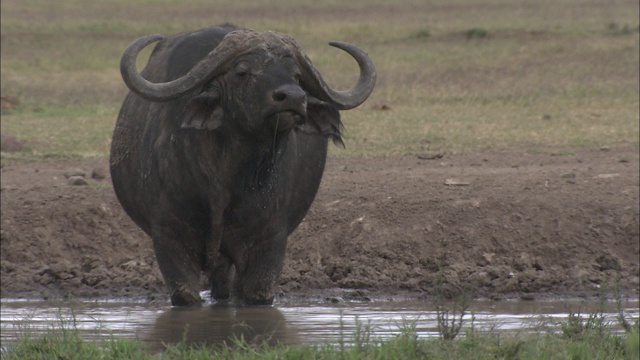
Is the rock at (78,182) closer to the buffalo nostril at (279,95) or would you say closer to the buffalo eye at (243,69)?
the buffalo eye at (243,69)

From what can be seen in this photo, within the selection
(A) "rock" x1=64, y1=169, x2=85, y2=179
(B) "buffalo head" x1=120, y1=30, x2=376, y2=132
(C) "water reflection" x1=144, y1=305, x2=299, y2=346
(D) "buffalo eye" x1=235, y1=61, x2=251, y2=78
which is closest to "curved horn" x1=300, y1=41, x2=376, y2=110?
(B) "buffalo head" x1=120, y1=30, x2=376, y2=132

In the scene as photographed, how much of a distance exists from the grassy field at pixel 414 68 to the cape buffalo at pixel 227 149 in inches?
239

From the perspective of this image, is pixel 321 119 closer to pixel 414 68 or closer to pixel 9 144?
pixel 9 144

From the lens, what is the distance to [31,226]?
1020cm

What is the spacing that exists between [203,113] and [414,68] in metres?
16.1

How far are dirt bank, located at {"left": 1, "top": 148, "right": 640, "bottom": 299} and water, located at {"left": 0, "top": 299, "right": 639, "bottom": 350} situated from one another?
1.22ft

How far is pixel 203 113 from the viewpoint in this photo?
6.58m

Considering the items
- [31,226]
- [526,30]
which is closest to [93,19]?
[526,30]

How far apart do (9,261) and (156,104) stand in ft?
10.2

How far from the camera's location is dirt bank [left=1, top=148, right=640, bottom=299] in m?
9.36

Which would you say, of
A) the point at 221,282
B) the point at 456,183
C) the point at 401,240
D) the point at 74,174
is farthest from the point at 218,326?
the point at 74,174

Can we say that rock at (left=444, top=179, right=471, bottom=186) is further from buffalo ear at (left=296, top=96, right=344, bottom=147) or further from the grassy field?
buffalo ear at (left=296, top=96, right=344, bottom=147)

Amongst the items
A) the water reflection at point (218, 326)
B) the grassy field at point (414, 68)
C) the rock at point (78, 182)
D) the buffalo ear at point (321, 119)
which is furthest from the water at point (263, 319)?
the grassy field at point (414, 68)

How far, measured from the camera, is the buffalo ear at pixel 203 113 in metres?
6.54
